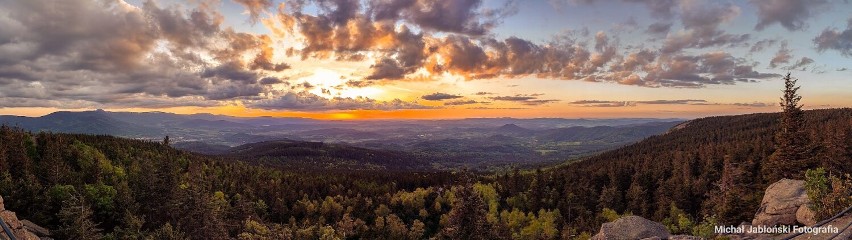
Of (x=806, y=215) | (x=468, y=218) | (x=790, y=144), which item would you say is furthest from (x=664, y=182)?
(x=806, y=215)

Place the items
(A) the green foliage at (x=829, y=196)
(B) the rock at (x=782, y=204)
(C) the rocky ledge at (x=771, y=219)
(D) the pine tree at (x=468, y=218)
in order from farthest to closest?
1. (D) the pine tree at (x=468, y=218)
2. (B) the rock at (x=782, y=204)
3. (C) the rocky ledge at (x=771, y=219)
4. (A) the green foliage at (x=829, y=196)

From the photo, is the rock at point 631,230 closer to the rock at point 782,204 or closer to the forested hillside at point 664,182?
→ the rock at point 782,204

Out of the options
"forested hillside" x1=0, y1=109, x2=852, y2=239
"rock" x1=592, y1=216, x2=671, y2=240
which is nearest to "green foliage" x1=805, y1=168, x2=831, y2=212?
"rock" x1=592, y1=216, x2=671, y2=240

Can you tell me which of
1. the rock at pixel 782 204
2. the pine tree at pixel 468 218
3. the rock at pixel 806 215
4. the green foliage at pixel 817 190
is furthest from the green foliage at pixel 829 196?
the pine tree at pixel 468 218

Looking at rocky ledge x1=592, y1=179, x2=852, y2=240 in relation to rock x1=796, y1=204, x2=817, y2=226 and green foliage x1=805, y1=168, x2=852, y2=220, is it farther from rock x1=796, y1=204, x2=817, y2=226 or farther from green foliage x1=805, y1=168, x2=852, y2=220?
green foliage x1=805, y1=168, x2=852, y2=220

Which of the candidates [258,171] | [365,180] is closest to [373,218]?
[365,180]

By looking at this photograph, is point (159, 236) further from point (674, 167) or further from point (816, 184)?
point (674, 167)

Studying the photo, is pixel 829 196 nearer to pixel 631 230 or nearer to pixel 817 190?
pixel 817 190
